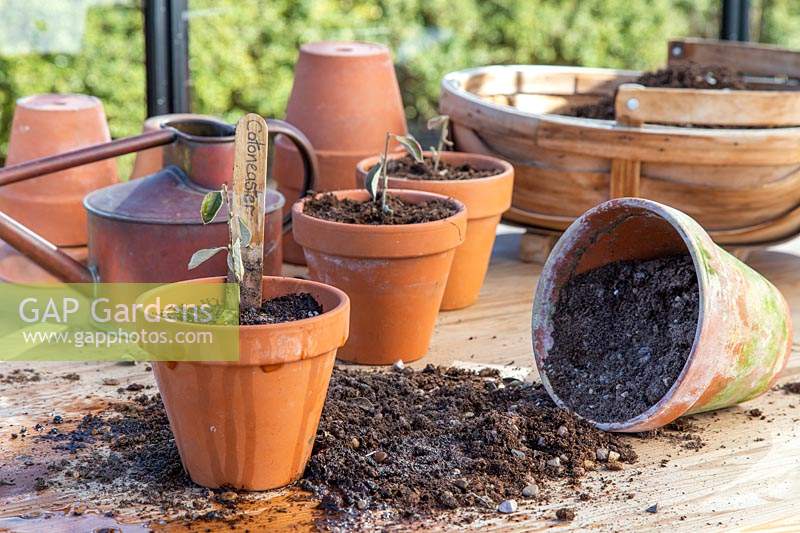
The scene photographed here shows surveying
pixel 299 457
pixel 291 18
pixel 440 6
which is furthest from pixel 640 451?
pixel 440 6

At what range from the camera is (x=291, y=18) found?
4285 mm

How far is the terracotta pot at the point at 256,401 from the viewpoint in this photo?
149 cm

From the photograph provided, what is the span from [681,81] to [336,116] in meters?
0.93

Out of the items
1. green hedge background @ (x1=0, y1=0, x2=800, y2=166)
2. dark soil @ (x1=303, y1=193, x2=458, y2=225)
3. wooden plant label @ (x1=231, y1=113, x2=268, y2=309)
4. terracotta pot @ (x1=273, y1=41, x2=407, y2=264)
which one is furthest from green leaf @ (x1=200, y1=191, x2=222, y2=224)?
green hedge background @ (x1=0, y1=0, x2=800, y2=166)

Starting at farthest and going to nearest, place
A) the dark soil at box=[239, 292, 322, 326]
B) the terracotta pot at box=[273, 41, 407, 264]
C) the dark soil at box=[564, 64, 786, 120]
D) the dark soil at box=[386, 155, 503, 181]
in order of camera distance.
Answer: the dark soil at box=[564, 64, 786, 120] < the terracotta pot at box=[273, 41, 407, 264] < the dark soil at box=[386, 155, 503, 181] < the dark soil at box=[239, 292, 322, 326]

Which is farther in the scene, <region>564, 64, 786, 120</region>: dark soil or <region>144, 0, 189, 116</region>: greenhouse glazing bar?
<region>144, 0, 189, 116</region>: greenhouse glazing bar

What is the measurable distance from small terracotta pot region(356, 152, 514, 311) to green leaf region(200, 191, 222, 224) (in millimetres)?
794

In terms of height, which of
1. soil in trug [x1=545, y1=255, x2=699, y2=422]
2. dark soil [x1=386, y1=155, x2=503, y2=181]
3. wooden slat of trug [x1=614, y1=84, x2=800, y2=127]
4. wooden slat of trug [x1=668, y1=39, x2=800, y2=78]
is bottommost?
soil in trug [x1=545, y1=255, x2=699, y2=422]

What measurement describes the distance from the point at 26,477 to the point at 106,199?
0.71 metres

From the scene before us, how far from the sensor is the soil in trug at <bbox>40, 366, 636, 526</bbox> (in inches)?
61.6

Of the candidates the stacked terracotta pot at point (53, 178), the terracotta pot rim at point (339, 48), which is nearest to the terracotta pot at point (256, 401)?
the stacked terracotta pot at point (53, 178)

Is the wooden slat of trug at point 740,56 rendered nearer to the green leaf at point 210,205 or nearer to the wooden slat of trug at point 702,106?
the wooden slat of trug at point 702,106

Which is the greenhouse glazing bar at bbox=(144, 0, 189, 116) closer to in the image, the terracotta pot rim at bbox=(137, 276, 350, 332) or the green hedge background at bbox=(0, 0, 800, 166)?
the green hedge background at bbox=(0, 0, 800, 166)

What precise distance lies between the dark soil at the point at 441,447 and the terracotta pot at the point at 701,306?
76mm
